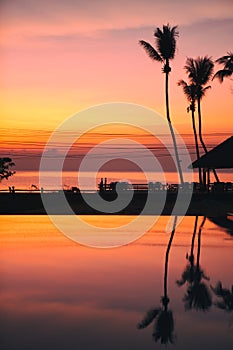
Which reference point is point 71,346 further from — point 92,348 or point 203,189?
point 203,189

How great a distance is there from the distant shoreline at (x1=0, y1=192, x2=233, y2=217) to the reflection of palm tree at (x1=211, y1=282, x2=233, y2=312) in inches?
609

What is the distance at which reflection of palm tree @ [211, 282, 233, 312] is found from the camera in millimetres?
7180

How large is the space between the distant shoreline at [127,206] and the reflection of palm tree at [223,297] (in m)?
15.5

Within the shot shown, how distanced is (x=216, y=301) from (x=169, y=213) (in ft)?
56.1

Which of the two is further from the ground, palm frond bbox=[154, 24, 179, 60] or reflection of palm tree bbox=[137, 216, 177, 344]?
palm frond bbox=[154, 24, 179, 60]

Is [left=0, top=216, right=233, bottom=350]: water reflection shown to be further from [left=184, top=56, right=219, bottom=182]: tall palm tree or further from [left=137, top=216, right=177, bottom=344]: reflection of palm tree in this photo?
[left=184, top=56, right=219, bottom=182]: tall palm tree

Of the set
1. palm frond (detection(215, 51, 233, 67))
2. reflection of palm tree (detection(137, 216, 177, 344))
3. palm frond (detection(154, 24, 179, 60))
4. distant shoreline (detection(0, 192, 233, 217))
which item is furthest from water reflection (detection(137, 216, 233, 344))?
palm frond (detection(154, 24, 179, 60))

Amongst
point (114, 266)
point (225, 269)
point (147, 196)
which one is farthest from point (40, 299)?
point (147, 196)

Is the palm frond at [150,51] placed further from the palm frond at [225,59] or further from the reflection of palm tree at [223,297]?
the reflection of palm tree at [223,297]

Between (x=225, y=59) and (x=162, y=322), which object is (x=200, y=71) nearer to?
(x=225, y=59)

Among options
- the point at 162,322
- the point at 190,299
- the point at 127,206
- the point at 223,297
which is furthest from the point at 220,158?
the point at 162,322

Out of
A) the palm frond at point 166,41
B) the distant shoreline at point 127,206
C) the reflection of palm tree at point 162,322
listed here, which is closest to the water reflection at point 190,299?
the reflection of palm tree at point 162,322

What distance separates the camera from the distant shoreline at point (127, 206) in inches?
1011

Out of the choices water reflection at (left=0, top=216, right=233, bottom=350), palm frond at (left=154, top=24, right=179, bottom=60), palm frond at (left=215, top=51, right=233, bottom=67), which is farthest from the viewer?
palm frond at (left=154, top=24, right=179, bottom=60)
